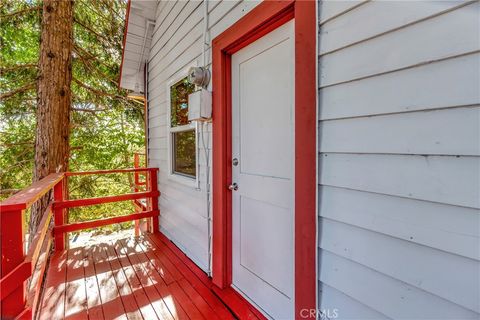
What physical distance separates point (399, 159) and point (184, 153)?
7.84 ft

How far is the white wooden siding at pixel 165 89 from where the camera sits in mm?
2230

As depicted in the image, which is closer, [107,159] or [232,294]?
[232,294]

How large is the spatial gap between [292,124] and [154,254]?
2400mm

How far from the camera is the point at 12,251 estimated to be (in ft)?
4.48

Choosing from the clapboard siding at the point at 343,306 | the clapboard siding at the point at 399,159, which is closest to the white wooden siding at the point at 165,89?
the clapboard siding at the point at 399,159

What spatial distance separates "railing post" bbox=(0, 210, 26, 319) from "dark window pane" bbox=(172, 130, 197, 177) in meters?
1.54

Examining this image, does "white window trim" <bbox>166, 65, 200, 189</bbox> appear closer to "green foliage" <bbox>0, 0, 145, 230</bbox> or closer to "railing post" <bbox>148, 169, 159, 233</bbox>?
"railing post" <bbox>148, 169, 159, 233</bbox>

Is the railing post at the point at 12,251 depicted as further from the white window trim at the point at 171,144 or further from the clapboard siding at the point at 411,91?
the clapboard siding at the point at 411,91

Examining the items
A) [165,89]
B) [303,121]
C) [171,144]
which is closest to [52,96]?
[165,89]

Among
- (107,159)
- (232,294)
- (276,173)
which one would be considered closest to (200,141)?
(276,173)

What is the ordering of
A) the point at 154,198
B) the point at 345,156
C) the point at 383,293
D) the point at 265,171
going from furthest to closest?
the point at 154,198
the point at 265,171
the point at 345,156
the point at 383,293

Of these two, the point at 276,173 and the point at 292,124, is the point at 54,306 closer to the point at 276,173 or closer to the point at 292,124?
the point at 276,173

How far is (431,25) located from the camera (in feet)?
2.89

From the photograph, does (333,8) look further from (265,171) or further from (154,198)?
(154,198)
